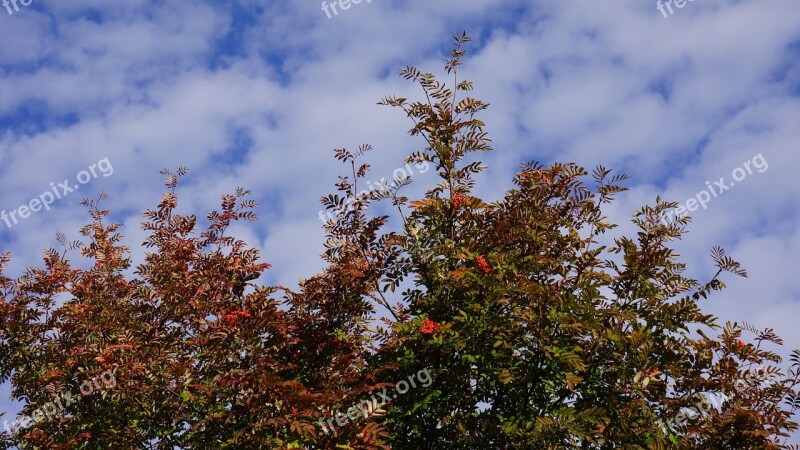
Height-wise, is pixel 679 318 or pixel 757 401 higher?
pixel 679 318

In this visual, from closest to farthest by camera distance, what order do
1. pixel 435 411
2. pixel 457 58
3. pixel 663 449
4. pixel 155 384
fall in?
pixel 663 449
pixel 435 411
pixel 155 384
pixel 457 58

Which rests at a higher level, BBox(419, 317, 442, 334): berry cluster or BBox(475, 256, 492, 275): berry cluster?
BBox(475, 256, 492, 275): berry cluster

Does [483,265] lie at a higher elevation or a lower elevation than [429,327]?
higher

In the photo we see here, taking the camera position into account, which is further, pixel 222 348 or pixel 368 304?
pixel 368 304

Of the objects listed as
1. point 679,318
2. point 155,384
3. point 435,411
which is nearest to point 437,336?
point 435,411

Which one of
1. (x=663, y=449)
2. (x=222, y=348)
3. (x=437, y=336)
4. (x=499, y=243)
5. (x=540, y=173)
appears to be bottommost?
(x=663, y=449)

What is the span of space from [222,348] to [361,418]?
1458mm

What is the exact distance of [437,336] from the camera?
6316mm

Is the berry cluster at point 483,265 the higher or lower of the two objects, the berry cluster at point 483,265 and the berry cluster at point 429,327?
the higher

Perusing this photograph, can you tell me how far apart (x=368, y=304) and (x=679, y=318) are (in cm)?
311

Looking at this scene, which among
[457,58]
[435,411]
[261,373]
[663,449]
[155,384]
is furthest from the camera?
[457,58]

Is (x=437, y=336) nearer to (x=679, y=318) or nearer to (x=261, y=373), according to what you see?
(x=261, y=373)

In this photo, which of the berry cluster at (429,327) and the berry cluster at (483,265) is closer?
the berry cluster at (429,327)

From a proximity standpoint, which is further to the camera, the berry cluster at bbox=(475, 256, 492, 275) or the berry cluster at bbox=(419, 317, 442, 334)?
the berry cluster at bbox=(475, 256, 492, 275)
